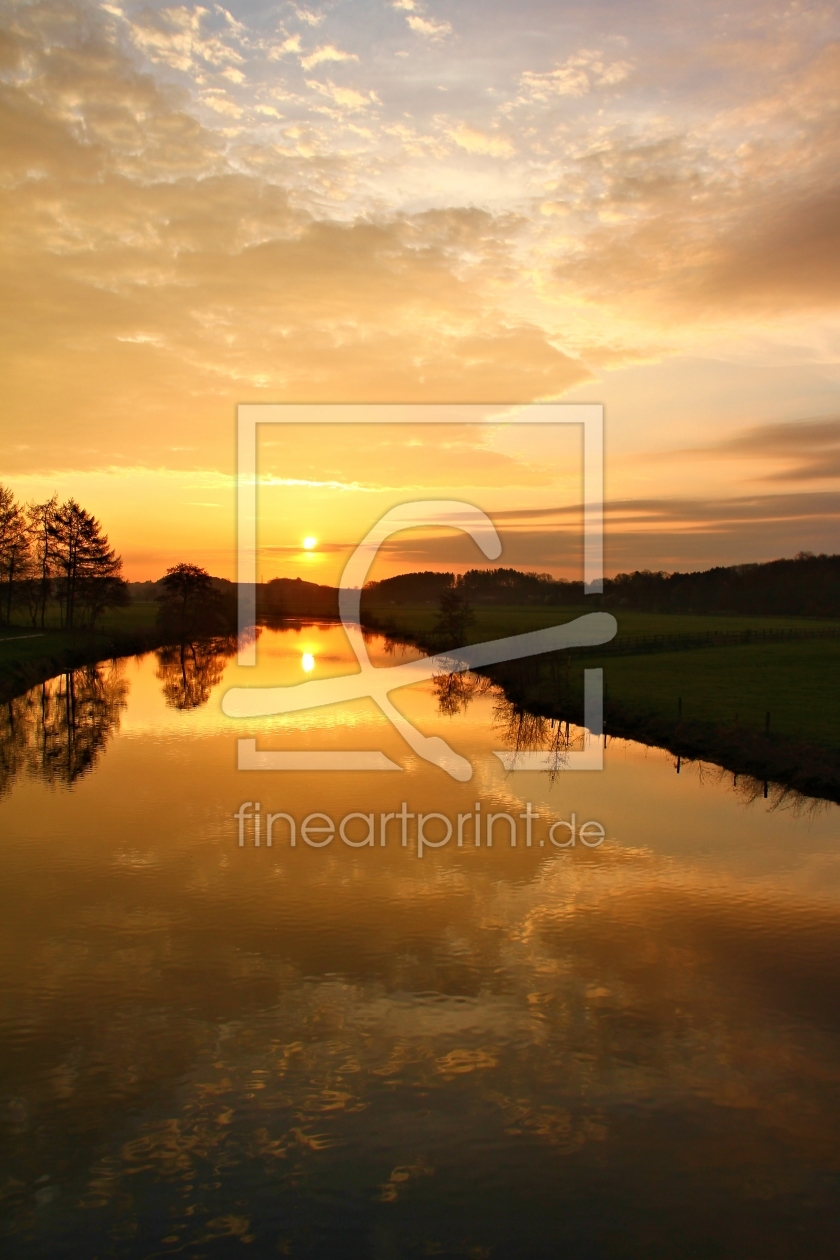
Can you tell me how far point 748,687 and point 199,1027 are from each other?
41.7 metres

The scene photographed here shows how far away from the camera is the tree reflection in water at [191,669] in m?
48.8

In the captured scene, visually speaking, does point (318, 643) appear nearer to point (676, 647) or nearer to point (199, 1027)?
point (676, 647)

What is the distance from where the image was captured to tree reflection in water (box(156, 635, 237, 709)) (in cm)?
4878

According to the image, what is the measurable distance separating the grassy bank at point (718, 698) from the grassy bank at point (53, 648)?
96.6ft

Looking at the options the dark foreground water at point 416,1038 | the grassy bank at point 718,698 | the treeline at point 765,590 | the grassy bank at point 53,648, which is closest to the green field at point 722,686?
the grassy bank at point 718,698

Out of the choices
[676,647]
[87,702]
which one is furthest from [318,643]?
[87,702]

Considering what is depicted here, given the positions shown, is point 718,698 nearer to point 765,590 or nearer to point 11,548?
point 11,548

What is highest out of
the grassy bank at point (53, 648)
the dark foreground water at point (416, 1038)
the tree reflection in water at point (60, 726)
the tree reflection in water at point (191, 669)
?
the grassy bank at point (53, 648)

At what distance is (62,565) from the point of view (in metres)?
85.3

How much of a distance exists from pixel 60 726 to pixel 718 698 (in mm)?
31779

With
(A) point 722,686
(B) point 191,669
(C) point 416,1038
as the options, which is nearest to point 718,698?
(A) point 722,686

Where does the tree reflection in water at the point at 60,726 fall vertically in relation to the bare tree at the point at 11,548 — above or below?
below

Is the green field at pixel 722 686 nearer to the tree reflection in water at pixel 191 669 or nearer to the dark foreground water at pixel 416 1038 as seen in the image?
the dark foreground water at pixel 416 1038

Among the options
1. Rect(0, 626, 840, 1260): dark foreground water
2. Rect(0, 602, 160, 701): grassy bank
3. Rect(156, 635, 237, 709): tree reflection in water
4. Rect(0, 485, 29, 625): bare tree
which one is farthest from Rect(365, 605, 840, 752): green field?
Rect(0, 485, 29, 625): bare tree
